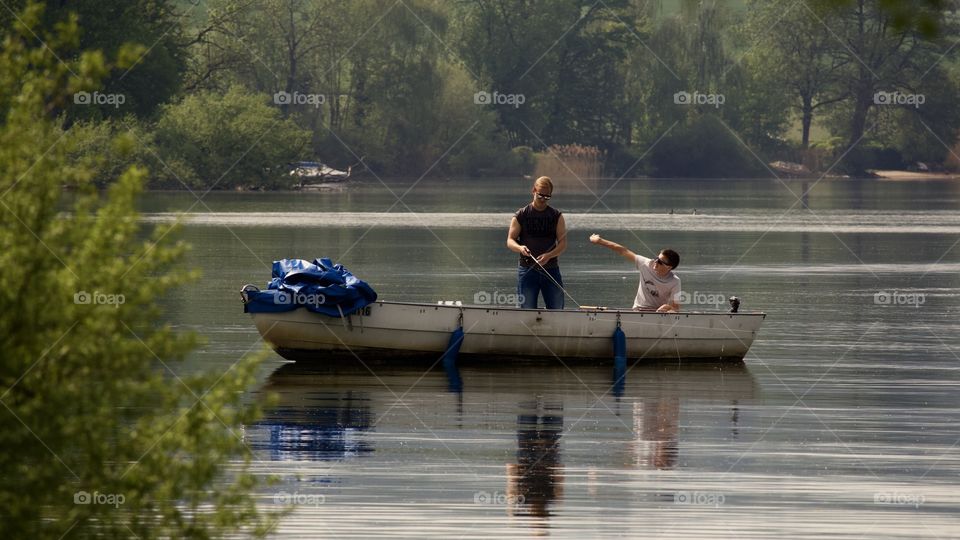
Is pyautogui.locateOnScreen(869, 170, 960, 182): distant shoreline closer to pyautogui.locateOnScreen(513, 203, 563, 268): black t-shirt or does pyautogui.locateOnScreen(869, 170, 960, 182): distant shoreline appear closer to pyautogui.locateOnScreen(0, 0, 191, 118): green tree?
pyautogui.locateOnScreen(0, 0, 191, 118): green tree

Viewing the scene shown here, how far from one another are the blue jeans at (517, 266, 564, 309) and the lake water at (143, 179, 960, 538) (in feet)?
2.72

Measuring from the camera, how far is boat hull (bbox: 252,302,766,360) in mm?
20500

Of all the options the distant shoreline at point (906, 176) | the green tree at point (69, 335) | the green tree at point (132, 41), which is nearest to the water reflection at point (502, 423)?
the green tree at point (69, 335)

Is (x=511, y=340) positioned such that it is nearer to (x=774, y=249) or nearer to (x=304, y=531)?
(x=304, y=531)

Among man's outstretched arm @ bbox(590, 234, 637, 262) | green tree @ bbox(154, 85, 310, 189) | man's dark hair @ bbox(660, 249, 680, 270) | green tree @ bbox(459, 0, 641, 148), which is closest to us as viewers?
man's outstretched arm @ bbox(590, 234, 637, 262)

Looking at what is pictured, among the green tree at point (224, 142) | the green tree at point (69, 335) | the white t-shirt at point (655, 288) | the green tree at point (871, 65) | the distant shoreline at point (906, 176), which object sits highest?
the green tree at point (871, 65)

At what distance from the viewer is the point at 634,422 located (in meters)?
17.0

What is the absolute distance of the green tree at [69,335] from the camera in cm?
791

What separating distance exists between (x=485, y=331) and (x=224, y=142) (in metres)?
65.8

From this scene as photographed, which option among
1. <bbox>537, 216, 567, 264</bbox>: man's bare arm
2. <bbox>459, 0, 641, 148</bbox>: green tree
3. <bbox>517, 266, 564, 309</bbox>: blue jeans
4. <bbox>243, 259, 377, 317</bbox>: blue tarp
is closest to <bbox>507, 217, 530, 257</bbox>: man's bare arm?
<bbox>537, 216, 567, 264</bbox>: man's bare arm

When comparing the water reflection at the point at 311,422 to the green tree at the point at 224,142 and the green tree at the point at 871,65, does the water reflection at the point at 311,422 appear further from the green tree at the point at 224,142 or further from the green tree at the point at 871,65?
the green tree at the point at 871,65

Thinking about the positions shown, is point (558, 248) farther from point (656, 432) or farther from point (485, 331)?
point (656, 432)

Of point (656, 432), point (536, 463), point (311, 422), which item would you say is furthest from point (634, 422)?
point (311, 422)

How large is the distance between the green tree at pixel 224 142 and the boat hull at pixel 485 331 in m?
63.0
